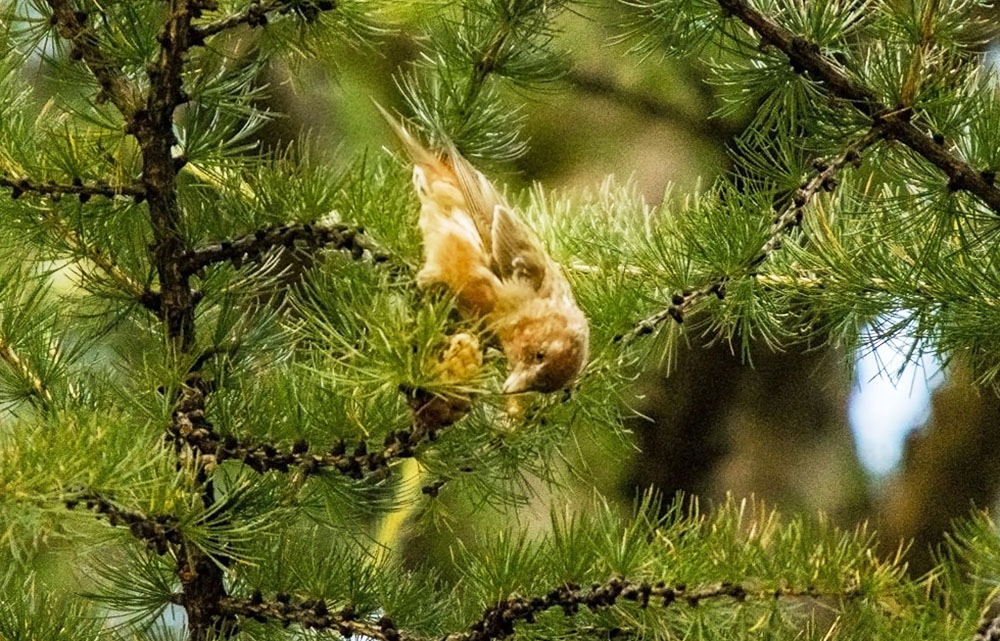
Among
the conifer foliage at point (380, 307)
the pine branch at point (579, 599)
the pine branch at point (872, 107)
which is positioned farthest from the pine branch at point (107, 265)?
the pine branch at point (872, 107)

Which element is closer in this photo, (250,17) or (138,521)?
(138,521)

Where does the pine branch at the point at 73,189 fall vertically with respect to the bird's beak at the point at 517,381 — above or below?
above

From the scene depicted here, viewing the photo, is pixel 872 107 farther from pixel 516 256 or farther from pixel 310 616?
pixel 310 616

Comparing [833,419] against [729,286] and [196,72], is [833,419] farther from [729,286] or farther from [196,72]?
[196,72]

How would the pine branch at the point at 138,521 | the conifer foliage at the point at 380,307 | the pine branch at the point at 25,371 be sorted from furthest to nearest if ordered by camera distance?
1. the pine branch at the point at 25,371
2. the conifer foliage at the point at 380,307
3. the pine branch at the point at 138,521

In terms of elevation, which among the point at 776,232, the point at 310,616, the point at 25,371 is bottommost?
the point at 310,616

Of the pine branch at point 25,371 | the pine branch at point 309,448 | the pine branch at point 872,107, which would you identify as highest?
the pine branch at point 872,107

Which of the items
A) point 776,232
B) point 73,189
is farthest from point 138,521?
point 776,232

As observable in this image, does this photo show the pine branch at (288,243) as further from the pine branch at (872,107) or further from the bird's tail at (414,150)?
the pine branch at (872,107)
